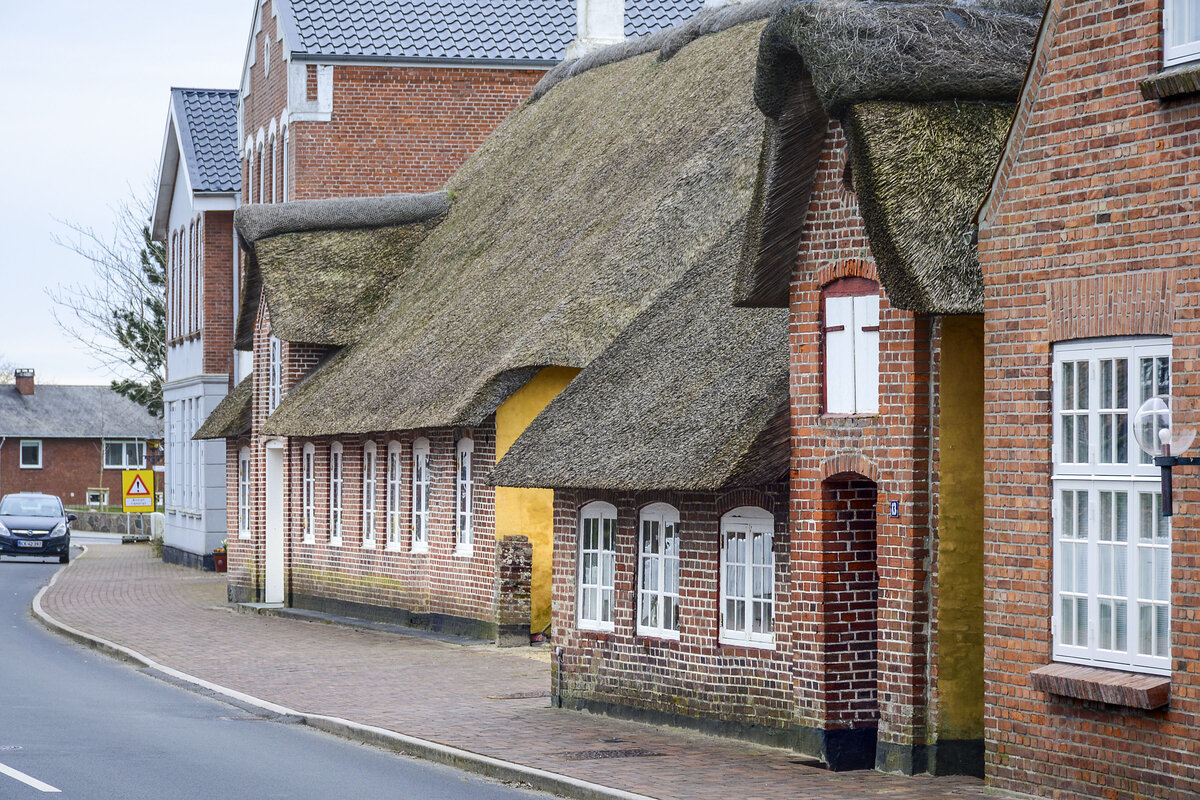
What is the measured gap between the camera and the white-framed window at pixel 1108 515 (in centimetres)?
1041

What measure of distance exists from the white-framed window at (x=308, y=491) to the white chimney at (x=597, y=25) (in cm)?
866

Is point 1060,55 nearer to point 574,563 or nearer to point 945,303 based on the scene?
point 945,303

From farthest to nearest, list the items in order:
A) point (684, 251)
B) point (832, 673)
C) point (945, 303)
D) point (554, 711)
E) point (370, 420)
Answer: point (370, 420) < point (684, 251) < point (554, 711) < point (832, 673) < point (945, 303)

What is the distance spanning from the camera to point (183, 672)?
790 inches

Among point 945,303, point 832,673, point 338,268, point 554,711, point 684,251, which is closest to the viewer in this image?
point 945,303

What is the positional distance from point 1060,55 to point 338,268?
1950 cm

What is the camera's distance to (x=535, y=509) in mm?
22578

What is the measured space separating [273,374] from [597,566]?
48.8ft

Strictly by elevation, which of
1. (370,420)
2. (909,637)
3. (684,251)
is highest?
(684,251)

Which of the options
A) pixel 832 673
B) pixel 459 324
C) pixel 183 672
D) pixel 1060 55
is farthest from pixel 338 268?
pixel 1060 55

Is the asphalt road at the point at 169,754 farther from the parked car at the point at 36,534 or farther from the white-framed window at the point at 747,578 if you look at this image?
the parked car at the point at 36,534

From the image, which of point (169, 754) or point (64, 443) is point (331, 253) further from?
point (64, 443)

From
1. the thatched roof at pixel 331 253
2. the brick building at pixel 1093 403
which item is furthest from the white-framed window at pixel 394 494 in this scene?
the brick building at pixel 1093 403

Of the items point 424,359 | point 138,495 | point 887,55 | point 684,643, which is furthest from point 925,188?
point 138,495
